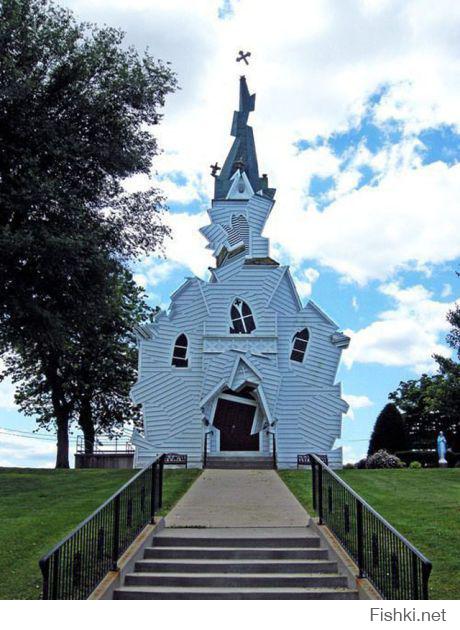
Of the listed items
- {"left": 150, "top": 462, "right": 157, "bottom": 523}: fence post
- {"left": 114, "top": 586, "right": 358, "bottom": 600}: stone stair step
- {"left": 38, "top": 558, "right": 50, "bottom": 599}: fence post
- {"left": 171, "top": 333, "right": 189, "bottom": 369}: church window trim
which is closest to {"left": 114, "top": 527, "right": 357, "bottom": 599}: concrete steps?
{"left": 114, "top": 586, "right": 358, "bottom": 600}: stone stair step

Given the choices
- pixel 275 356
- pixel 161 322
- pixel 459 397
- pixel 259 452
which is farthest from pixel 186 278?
pixel 459 397

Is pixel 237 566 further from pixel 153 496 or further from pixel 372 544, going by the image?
pixel 153 496

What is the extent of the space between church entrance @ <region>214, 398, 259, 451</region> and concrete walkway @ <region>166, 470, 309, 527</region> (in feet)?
22.2

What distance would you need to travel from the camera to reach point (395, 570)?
880 cm

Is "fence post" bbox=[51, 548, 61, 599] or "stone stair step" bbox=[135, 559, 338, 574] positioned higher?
"fence post" bbox=[51, 548, 61, 599]

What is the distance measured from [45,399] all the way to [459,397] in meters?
21.2

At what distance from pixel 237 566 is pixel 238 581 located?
456mm

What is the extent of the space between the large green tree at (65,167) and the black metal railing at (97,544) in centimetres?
875

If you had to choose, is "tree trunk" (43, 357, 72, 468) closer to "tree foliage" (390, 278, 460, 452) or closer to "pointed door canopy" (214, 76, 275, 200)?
"pointed door canopy" (214, 76, 275, 200)

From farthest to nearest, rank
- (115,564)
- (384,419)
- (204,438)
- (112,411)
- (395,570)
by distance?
(112,411)
(384,419)
(204,438)
(115,564)
(395,570)

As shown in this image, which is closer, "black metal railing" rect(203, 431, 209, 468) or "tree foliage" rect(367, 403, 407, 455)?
"black metal railing" rect(203, 431, 209, 468)

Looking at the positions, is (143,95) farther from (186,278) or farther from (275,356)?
(275,356)

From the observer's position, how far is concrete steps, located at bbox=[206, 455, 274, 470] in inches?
1017

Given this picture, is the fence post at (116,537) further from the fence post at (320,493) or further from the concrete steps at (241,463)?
the concrete steps at (241,463)
